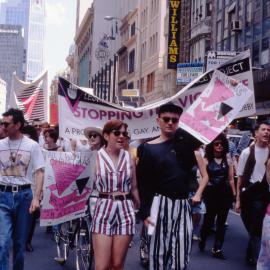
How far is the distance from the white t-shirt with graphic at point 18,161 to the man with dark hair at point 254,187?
2.32 metres

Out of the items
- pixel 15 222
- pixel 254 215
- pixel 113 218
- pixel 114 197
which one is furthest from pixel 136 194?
pixel 254 215

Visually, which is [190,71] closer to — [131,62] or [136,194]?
[136,194]

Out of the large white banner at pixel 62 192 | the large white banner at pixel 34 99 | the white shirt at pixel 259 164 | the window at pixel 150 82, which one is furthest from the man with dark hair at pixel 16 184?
the window at pixel 150 82

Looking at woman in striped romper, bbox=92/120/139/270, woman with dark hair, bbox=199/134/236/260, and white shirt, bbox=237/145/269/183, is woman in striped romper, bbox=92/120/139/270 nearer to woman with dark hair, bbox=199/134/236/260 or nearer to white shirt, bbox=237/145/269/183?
white shirt, bbox=237/145/269/183

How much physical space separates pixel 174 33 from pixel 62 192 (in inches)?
1446

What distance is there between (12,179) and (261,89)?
24615 mm

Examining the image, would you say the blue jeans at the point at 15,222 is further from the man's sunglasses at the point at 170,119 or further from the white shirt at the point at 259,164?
the white shirt at the point at 259,164

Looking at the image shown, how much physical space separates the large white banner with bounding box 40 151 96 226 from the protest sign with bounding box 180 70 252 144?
82.8 inches

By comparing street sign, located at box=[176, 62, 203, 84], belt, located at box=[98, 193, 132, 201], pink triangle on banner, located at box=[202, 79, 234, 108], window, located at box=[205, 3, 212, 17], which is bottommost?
belt, located at box=[98, 193, 132, 201]

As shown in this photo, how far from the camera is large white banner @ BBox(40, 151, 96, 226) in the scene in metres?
7.40

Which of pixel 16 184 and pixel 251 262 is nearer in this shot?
pixel 16 184

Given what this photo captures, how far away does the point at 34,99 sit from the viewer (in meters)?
10.2

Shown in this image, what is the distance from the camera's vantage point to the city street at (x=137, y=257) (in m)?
8.07

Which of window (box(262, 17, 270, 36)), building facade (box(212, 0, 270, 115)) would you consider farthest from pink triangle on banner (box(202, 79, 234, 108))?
window (box(262, 17, 270, 36))
